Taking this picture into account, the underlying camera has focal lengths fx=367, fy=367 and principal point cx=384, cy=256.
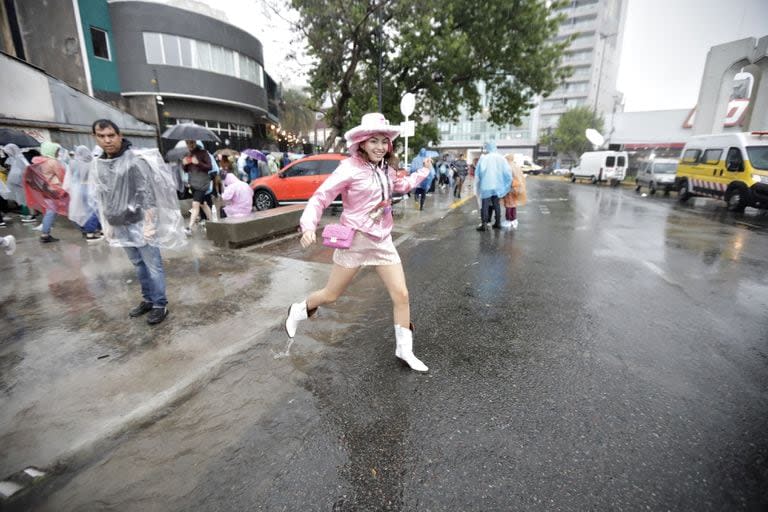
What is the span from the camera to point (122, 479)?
1.93 meters

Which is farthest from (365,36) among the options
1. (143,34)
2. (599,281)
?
(143,34)

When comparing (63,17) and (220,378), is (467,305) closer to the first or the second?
(220,378)

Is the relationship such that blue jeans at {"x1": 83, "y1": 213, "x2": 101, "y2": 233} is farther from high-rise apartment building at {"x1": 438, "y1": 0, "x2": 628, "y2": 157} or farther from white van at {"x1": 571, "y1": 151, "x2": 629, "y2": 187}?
high-rise apartment building at {"x1": 438, "y1": 0, "x2": 628, "y2": 157}

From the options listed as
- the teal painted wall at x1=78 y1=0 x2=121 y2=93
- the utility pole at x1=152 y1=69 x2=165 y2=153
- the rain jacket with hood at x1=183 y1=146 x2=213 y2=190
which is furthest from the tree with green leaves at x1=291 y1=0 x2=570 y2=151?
the teal painted wall at x1=78 y1=0 x2=121 y2=93

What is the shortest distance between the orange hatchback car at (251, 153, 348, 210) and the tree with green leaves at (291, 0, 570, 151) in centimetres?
445

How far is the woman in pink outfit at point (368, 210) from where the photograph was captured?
8.88 ft

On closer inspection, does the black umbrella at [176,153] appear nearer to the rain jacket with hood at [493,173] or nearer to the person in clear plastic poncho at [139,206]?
the person in clear plastic poncho at [139,206]

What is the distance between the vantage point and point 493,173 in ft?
26.1

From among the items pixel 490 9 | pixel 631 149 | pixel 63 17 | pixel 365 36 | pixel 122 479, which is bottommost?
pixel 122 479

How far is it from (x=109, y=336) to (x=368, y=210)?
2.74 meters

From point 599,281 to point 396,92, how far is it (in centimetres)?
1455

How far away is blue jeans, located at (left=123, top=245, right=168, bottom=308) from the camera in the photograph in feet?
12.3

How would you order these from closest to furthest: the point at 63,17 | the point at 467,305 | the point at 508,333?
the point at 508,333
the point at 467,305
the point at 63,17

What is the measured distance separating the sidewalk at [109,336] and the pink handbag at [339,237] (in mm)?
1179
